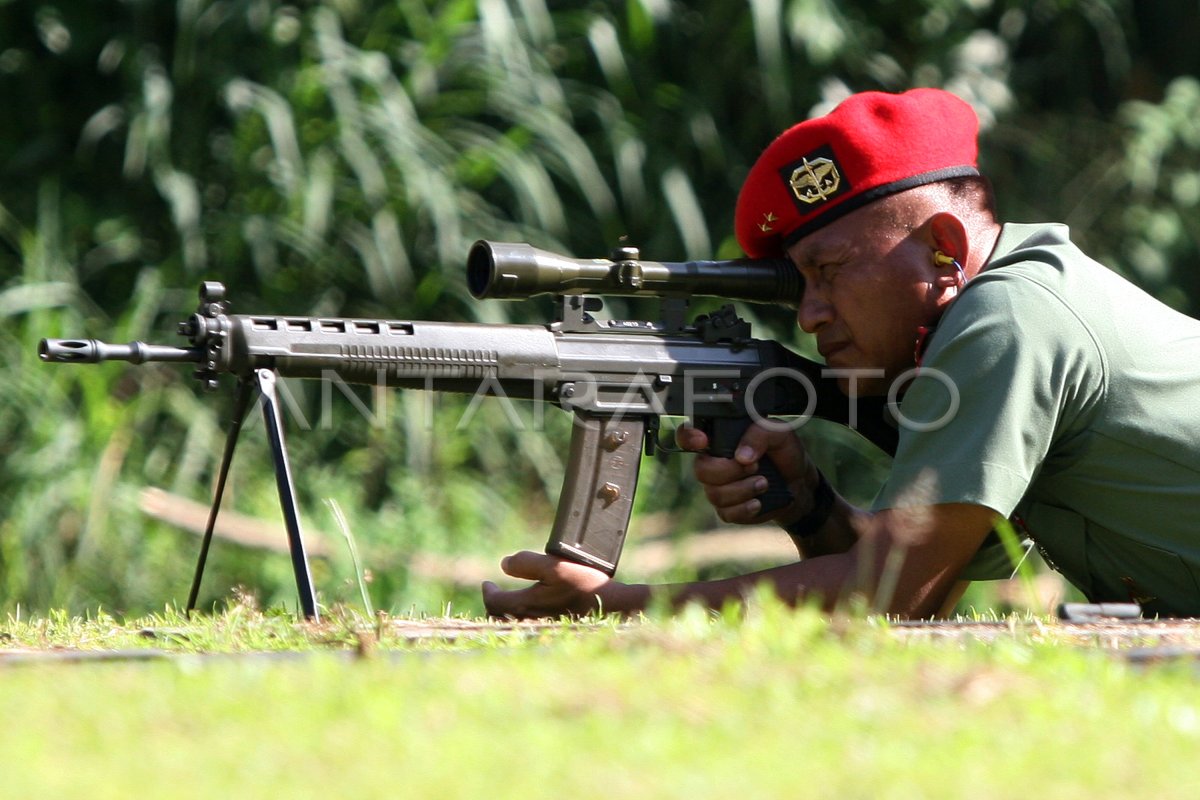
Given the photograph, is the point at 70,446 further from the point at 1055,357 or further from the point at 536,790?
the point at 536,790

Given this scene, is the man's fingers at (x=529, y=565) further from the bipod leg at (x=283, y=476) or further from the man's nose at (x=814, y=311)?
the man's nose at (x=814, y=311)

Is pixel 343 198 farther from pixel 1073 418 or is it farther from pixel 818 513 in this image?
pixel 1073 418

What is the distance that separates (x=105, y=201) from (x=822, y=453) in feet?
10.5

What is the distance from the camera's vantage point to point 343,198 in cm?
648

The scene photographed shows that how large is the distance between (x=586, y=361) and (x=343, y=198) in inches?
118

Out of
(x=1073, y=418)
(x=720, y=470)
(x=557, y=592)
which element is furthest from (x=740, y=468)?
(x=1073, y=418)

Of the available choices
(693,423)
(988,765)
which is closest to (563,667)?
(988,765)

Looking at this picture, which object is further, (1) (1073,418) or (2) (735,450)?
(2) (735,450)

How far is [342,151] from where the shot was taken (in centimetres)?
641

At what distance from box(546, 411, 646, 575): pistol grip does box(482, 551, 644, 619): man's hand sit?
0.30ft

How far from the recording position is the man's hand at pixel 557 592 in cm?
353

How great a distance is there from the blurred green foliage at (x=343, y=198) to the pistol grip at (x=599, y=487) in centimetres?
227

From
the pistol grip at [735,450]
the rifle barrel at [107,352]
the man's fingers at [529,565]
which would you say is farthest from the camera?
the pistol grip at [735,450]

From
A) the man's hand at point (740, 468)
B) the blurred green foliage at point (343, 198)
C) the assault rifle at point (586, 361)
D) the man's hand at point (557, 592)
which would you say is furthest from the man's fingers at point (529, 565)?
the blurred green foliage at point (343, 198)
